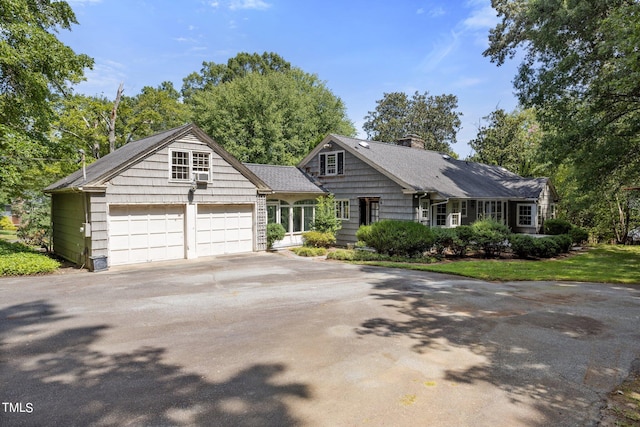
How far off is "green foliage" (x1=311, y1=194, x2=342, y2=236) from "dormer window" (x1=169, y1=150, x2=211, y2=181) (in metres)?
6.19

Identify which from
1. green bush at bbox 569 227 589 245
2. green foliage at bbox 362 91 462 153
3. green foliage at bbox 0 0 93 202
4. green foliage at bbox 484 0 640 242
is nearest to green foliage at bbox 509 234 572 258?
green foliage at bbox 484 0 640 242

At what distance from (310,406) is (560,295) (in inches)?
310

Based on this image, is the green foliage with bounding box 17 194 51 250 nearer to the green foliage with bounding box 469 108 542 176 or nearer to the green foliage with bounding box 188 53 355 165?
the green foliage with bounding box 188 53 355 165

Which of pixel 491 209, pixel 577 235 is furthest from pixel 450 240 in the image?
pixel 577 235

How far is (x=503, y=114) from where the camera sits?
3456cm

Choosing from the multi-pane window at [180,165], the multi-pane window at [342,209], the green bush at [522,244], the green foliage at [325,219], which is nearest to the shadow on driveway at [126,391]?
the multi-pane window at [180,165]

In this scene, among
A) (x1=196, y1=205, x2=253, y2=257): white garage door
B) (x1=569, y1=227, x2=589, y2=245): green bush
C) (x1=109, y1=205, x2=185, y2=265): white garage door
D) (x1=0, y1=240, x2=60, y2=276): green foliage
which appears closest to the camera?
(x1=0, y1=240, x2=60, y2=276): green foliage

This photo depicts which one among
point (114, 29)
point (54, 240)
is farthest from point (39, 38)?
point (54, 240)

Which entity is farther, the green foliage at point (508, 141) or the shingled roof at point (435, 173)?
the green foliage at point (508, 141)

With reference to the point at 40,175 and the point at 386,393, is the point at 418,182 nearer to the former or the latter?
the point at 386,393

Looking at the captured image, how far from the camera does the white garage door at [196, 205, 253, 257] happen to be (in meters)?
15.8

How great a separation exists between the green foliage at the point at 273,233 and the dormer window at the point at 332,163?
5020 mm

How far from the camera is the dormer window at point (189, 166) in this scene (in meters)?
14.9

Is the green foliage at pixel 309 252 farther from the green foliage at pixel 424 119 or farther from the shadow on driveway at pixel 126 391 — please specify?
the green foliage at pixel 424 119
